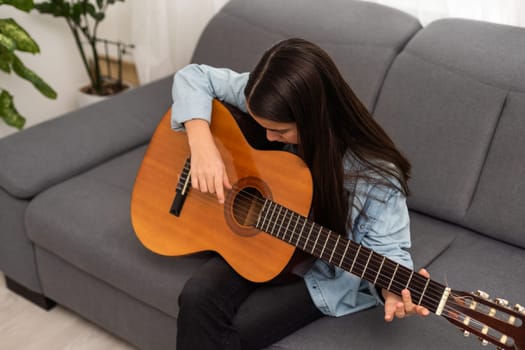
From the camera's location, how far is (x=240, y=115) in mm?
1531

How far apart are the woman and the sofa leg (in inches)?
30.3

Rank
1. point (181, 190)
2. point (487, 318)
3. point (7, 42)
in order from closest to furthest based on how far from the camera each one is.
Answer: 1. point (487, 318)
2. point (181, 190)
3. point (7, 42)

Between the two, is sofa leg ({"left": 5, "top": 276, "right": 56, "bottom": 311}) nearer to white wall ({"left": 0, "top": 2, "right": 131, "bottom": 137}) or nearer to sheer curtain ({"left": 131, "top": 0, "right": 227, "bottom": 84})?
white wall ({"left": 0, "top": 2, "right": 131, "bottom": 137})

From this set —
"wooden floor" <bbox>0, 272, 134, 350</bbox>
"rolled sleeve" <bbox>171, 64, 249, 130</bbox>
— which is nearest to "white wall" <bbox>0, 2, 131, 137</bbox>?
"wooden floor" <bbox>0, 272, 134, 350</bbox>

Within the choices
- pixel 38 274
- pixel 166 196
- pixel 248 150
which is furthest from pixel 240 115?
pixel 38 274

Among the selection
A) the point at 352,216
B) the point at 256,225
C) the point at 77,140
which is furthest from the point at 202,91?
the point at 77,140

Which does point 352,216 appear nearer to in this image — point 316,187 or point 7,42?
point 316,187

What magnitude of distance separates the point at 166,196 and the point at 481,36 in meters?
0.95

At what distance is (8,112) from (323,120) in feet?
4.66

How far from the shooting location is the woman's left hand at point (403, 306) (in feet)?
3.84

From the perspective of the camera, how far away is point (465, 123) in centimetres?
166

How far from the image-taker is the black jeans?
135 centimetres

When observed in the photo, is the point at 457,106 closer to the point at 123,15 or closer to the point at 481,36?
the point at 481,36

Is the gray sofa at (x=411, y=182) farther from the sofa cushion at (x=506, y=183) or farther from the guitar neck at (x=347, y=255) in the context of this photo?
the guitar neck at (x=347, y=255)
